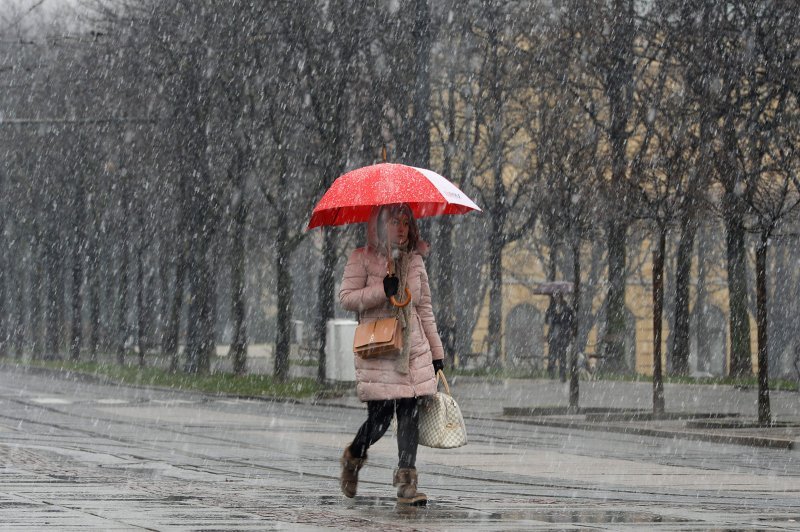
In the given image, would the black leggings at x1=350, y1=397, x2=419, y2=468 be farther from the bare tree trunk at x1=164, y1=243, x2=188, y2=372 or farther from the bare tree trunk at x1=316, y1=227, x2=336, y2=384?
the bare tree trunk at x1=164, y1=243, x2=188, y2=372

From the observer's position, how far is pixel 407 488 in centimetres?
952

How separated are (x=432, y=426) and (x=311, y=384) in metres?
21.7

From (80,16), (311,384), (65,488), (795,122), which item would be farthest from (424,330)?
(80,16)

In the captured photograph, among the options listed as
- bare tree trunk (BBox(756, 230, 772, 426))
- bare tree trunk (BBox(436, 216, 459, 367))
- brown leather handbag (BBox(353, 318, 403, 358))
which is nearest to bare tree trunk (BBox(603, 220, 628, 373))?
bare tree trunk (BBox(436, 216, 459, 367))

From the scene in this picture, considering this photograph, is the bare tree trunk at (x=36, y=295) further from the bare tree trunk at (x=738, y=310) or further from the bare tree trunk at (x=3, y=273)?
A: the bare tree trunk at (x=738, y=310)

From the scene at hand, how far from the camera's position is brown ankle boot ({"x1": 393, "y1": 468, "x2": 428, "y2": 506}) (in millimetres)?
9469

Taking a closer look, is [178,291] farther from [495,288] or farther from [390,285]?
[390,285]

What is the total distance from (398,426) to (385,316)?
66 centimetres

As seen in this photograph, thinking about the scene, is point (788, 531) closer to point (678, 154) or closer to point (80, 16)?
point (678, 154)

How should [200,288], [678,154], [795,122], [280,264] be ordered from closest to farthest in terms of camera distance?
1. [678,154]
2. [795,122]
3. [280,264]
4. [200,288]

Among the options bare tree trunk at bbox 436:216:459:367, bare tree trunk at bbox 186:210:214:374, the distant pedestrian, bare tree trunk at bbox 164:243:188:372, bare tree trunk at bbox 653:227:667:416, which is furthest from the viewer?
bare tree trunk at bbox 164:243:188:372

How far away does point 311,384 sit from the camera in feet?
103

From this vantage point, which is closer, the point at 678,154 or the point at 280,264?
the point at 678,154

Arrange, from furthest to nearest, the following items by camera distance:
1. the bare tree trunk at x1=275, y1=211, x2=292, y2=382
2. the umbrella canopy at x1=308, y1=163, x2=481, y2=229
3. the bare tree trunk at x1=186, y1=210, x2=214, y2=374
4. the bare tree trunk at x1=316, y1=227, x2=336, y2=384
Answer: the bare tree trunk at x1=186, y1=210, x2=214, y2=374
the bare tree trunk at x1=275, y1=211, x2=292, y2=382
the bare tree trunk at x1=316, y1=227, x2=336, y2=384
the umbrella canopy at x1=308, y1=163, x2=481, y2=229
